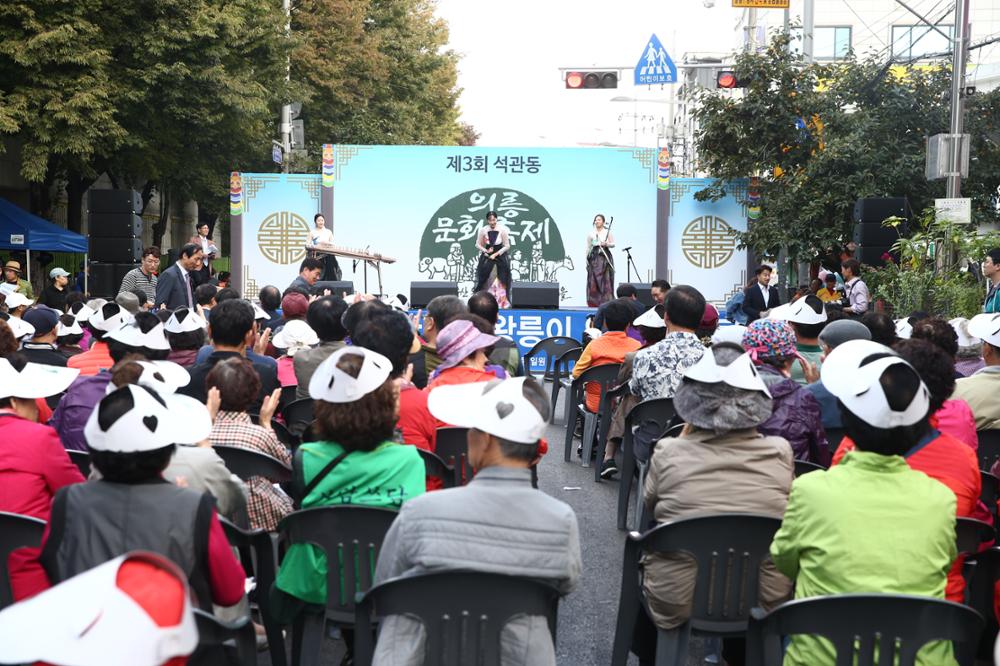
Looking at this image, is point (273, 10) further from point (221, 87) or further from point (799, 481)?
point (799, 481)

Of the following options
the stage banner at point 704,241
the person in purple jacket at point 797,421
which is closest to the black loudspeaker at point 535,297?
the stage banner at point 704,241

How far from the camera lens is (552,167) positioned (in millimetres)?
19875

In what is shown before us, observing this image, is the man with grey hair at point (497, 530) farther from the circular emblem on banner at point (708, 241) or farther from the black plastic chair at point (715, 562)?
the circular emblem on banner at point (708, 241)

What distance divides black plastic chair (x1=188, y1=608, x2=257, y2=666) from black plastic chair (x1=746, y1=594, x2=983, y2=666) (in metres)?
1.19

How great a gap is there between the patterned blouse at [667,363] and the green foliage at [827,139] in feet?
39.1

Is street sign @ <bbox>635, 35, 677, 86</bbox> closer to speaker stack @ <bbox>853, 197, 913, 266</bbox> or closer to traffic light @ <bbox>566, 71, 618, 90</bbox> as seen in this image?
traffic light @ <bbox>566, 71, 618, 90</bbox>

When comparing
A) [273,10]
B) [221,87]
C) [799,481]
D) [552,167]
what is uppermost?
[273,10]

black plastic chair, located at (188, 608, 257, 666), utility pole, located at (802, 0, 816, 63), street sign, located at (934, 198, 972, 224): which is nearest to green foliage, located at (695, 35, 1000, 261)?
utility pole, located at (802, 0, 816, 63)

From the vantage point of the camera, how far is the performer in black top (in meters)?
17.5

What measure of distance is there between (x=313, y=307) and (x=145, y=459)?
10.2 feet

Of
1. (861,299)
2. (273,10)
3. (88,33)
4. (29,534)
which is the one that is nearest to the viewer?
(29,534)

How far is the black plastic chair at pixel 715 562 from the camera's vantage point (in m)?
3.19

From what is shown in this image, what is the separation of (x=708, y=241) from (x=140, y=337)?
16.1m

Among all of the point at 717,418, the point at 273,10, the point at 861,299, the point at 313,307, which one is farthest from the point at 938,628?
the point at 273,10
